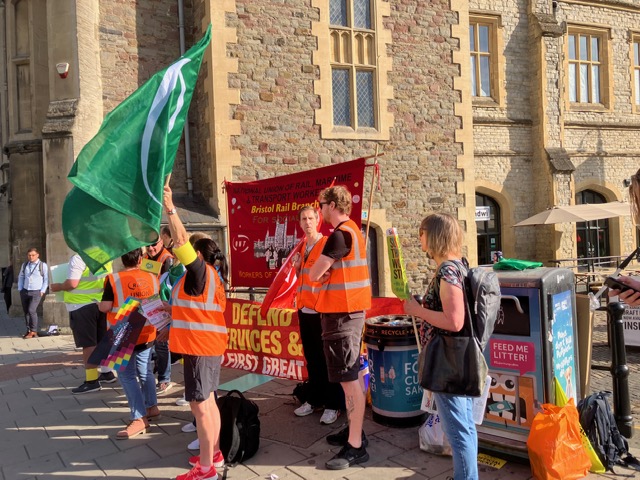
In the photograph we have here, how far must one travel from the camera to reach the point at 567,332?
3.92 meters

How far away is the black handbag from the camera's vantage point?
2.97 meters

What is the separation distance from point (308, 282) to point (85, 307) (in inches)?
134

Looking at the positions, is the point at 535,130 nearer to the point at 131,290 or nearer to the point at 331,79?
the point at 331,79

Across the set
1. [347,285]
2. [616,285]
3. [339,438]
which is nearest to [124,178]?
[347,285]

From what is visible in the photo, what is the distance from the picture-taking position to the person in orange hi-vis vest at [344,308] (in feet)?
12.4

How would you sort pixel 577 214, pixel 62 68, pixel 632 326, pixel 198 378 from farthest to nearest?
pixel 577 214 < pixel 62 68 < pixel 632 326 < pixel 198 378

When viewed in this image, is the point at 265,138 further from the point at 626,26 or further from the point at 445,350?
the point at 626,26

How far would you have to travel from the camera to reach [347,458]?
383 cm

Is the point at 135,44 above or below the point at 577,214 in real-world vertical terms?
above

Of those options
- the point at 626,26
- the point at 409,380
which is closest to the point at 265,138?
the point at 409,380

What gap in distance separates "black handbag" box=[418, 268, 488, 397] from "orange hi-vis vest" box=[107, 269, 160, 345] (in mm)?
2732

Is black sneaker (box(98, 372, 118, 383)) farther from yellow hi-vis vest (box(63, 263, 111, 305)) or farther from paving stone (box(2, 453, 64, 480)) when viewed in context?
paving stone (box(2, 453, 64, 480))

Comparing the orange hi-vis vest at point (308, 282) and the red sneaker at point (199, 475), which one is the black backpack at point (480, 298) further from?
the red sneaker at point (199, 475)

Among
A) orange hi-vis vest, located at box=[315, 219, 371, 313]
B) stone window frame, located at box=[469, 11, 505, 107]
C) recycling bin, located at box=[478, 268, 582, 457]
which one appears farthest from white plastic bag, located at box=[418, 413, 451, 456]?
stone window frame, located at box=[469, 11, 505, 107]
